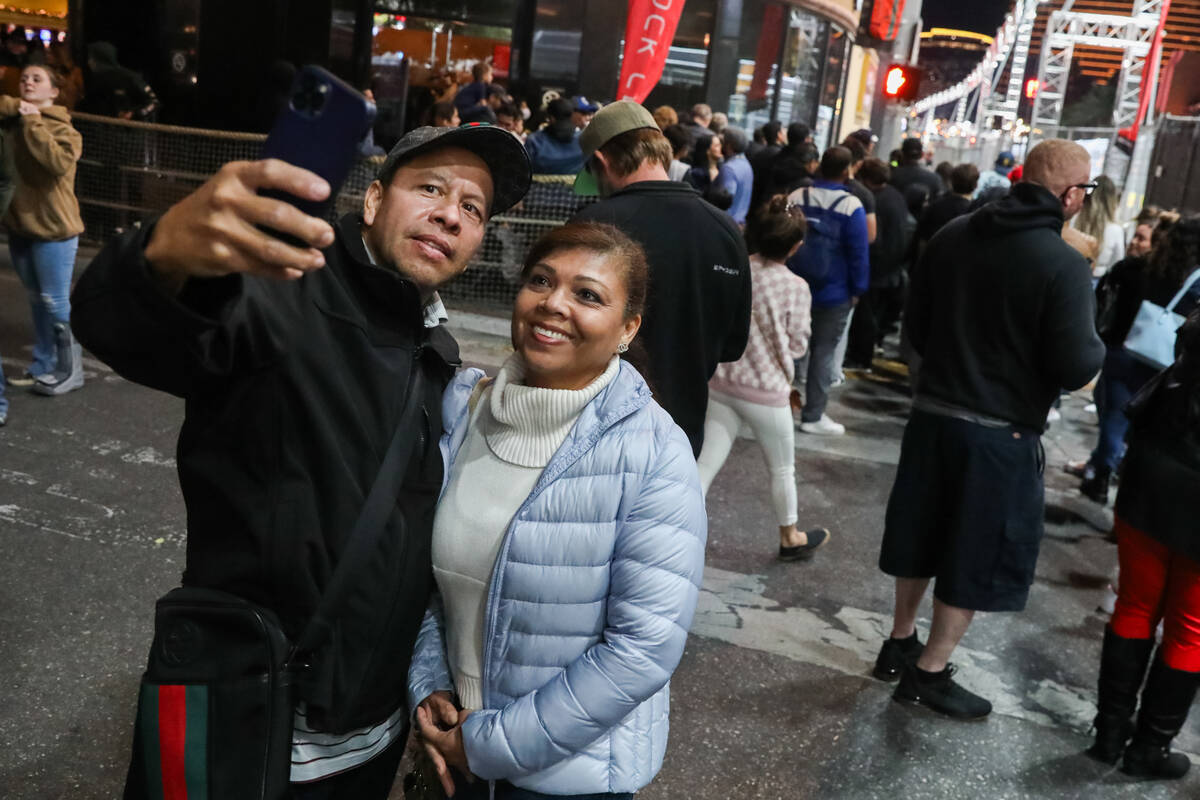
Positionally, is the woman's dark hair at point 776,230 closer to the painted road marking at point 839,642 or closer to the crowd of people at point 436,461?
the painted road marking at point 839,642

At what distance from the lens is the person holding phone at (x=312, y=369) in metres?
1.39

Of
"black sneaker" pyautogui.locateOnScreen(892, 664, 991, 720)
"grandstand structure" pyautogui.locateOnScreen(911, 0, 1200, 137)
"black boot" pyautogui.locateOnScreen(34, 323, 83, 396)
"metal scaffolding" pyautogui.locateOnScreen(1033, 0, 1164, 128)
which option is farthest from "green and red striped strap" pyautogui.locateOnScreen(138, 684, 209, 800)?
"metal scaffolding" pyautogui.locateOnScreen(1033, 0, 1164, 128)

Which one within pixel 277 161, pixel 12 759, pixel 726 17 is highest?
pixel 726 17

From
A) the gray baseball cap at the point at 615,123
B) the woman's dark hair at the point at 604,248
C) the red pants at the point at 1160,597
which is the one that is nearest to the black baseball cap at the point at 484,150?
the woman's dark hair at the point at 604,248

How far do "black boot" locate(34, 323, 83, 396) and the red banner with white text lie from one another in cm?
431

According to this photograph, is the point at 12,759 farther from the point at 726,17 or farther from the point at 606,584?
the point at 726,17

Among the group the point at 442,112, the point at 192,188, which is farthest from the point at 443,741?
the point at 192,188

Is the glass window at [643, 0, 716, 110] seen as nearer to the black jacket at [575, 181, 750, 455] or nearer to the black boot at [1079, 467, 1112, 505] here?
the black boot at [1079, 467, 1112, 505]

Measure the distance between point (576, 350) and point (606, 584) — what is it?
452 millimetres

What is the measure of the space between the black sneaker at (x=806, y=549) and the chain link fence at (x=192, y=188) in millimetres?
4545

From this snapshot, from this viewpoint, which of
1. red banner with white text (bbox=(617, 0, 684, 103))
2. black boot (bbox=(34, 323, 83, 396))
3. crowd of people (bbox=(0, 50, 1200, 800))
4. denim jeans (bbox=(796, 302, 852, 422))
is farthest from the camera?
red banner with white text (bbox=(617, 0, 684, 103))

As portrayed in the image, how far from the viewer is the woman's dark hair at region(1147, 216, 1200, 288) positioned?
573 centimetres

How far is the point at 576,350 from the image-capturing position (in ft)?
6.89

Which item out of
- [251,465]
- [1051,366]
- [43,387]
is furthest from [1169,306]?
[43,387]
